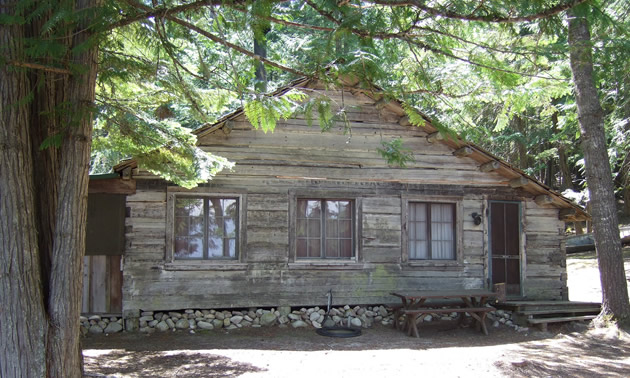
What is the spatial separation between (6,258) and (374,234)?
25.8 feet

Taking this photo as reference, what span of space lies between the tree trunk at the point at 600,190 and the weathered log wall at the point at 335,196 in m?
1.84

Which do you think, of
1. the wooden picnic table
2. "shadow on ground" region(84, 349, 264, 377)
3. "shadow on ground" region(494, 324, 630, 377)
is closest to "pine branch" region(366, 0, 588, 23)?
"shadow on ground" region(494, 324, 630, 377)

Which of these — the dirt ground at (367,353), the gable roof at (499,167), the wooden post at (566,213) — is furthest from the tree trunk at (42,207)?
the wooden post at (566,213)

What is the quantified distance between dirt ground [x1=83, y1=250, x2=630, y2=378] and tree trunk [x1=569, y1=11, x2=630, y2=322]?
820mm

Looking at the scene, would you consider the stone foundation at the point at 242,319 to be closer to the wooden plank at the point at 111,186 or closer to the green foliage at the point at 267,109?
the wooden plank at the point at 111,186

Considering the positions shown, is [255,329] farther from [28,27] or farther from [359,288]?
[28,27]

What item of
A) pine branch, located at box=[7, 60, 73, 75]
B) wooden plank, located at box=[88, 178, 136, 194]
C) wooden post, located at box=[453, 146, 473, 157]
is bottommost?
wooden plank, located at box=[88, 178, 136, 194]

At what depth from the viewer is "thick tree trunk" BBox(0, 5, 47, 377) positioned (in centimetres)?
459

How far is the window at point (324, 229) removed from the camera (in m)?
11.2

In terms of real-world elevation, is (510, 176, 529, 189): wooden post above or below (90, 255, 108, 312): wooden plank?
above

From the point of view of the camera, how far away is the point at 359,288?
1123 centimetres

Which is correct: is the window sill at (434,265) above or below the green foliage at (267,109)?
below

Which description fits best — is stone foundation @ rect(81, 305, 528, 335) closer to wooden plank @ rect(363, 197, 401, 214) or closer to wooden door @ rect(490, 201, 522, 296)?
wooden door @ rect(490, 201, 522, 296)

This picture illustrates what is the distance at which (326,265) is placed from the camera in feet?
36.4
